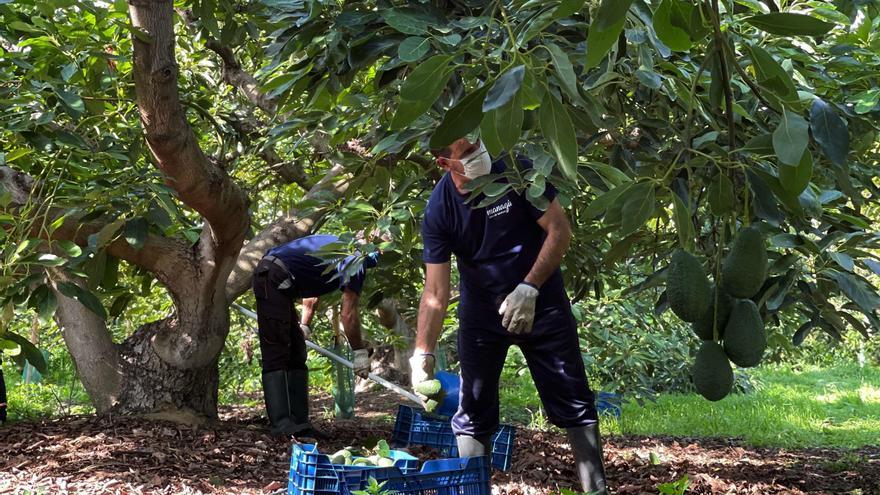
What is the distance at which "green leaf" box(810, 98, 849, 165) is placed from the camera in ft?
5.10

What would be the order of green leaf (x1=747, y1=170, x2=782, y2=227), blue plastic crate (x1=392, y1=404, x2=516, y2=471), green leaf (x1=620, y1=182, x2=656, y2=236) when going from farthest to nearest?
blue plastic crate (x1=392, y1=404, x2=516, y2=471) < green leaf (x1=747, y1=170, x2=782, y2=227) < green leaf (x1=620, y1=182, x2=656, y2=236)

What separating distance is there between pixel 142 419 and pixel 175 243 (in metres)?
0.99

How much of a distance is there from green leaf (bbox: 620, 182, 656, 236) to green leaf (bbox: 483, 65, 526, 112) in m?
0.51

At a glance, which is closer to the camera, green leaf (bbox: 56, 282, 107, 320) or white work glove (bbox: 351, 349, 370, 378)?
green leaf (bbox: 56, 282, 107, 320)

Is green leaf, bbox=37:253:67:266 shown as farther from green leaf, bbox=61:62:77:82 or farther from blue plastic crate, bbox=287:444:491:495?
blue plastic crate, bbox=287:444:491:495

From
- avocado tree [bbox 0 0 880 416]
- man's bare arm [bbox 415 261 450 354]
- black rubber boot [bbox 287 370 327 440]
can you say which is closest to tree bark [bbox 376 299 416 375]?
avocado tree [bbox 0 0 880 416]

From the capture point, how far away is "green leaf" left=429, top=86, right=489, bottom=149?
127 cm

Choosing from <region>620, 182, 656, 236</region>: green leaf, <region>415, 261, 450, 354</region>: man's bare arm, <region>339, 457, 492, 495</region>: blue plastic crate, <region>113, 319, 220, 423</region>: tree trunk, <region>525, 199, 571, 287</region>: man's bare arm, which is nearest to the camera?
<region>620, 182, 656, 236</region>: green leaf

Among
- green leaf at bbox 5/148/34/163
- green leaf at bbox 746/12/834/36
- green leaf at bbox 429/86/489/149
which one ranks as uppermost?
green leaf at bbox 5/148/34/163

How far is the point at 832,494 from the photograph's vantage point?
3.96m

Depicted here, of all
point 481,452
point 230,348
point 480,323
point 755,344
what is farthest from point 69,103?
point 230,348

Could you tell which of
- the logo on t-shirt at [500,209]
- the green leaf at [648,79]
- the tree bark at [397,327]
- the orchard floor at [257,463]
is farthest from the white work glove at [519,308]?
the tree bark at [397,327]

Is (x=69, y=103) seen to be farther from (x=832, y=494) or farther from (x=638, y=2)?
(x=832, y=494)

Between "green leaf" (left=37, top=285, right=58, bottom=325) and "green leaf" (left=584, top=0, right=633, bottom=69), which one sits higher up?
"green leaf" (left=584, top=0, right=633, bottom=69)
